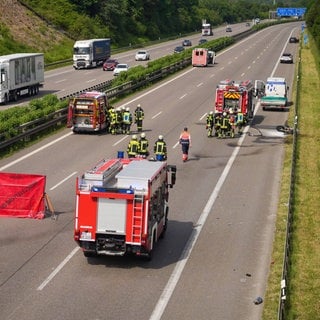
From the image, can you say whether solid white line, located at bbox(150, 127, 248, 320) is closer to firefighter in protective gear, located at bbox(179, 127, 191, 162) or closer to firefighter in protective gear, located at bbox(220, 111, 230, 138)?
firefighter in protective gear, located at bbox(179, 127, 191, 162)

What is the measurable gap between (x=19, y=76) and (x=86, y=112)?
16.0 m

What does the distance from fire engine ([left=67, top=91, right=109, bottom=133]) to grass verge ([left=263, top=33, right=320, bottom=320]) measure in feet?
31.8

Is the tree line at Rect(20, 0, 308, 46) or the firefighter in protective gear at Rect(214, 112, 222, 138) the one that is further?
the tree line at Rect(20, 0, 308, 46)

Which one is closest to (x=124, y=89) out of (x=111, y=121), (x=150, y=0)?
(x=111, y=121)

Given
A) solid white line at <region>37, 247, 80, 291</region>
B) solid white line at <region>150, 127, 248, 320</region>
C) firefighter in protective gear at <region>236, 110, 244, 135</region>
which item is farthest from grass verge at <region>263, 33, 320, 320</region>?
solid white line at <region>37, 247, 80, 291</region>

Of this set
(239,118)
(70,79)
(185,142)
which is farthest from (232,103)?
(70,79)

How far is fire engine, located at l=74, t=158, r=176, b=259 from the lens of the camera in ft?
53.6

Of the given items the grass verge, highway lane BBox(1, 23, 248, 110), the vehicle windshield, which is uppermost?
the vehicle windshield

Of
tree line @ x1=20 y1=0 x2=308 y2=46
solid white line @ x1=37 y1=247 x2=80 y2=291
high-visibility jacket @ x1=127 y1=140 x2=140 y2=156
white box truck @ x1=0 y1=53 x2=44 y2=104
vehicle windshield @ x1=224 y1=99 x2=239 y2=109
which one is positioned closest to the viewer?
solid white line @ x1=37 y1=247 x2=80 y2=291

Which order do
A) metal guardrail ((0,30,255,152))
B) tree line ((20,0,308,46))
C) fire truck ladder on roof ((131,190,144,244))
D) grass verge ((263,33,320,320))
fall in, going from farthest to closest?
tree line ((20,0,308,46)) < metal guardrail ((0,30,255,152)) < fire truck ladder on roof ((131,190,144,244)) < grass verge ((263,33,320,320))

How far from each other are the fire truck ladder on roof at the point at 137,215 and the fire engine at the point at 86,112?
19.9m

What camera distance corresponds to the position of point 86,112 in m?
36.0

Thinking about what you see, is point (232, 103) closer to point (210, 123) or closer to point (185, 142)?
point (210, 123)

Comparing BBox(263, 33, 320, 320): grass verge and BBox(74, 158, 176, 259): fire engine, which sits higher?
BBox(74, 158, 176, 259): fire engine
